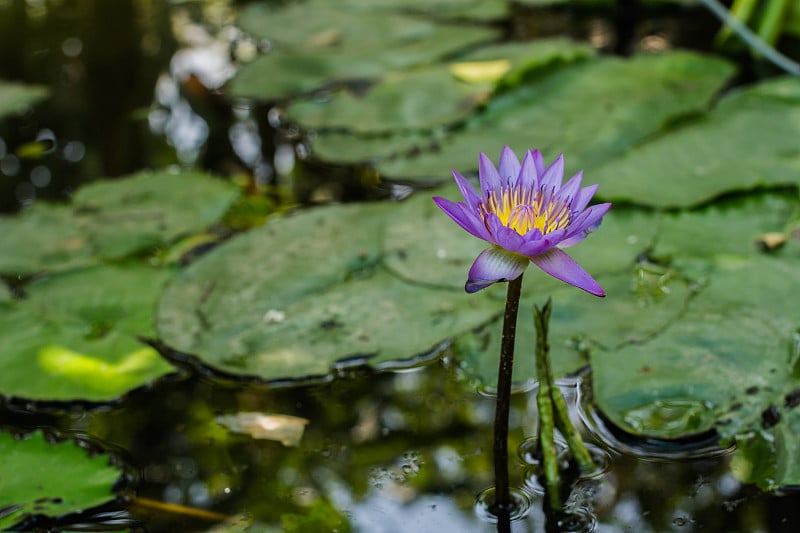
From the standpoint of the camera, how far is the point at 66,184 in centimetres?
291

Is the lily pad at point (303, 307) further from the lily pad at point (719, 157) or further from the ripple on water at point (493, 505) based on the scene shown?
the lily pad at point (719, 157)

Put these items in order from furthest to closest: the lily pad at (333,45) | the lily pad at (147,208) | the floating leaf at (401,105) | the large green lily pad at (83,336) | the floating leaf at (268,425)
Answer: the lily pad at (333,45) < the floating leaf at (401,105) < the lily pad at (147,208) < the large green lily pad at (83,336) < the floating leaf at (268,425)

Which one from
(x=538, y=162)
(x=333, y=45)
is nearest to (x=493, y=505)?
(x=538, y=162)

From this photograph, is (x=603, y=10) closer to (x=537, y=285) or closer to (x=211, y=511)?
(x=537, y=285)

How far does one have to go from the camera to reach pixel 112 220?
8.33 ft

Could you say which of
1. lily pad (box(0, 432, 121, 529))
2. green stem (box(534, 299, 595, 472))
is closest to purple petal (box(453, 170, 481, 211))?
green stem (box(534, 299, 595, 472))

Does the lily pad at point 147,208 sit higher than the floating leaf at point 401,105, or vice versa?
the floating leaf at point 401,105

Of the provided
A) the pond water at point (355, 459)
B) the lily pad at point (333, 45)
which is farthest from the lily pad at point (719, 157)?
the lily pad at point (333, 45)

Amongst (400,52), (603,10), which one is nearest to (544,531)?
(400,52)

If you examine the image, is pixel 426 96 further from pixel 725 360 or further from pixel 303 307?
pixel 725 360

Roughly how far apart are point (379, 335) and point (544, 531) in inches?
26.1

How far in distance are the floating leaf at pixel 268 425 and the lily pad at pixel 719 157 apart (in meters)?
1.05

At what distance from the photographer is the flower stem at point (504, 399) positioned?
1.31m

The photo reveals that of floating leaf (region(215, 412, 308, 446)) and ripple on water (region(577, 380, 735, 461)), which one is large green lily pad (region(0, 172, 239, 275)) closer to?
floating leaf (region(215, 412, 308, 446))
